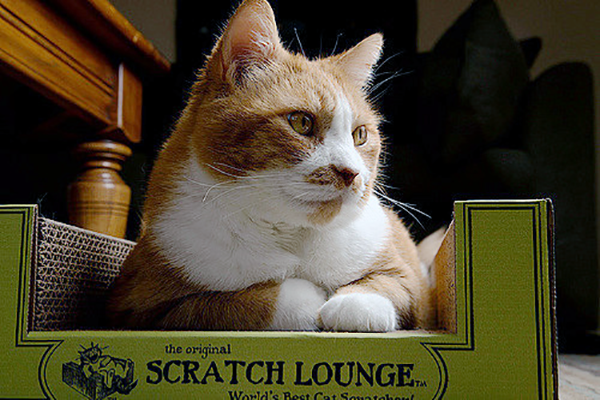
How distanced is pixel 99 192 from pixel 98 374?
820mm

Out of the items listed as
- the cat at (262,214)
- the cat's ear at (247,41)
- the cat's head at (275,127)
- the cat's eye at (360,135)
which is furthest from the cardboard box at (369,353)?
the cat's ear at (247,41)

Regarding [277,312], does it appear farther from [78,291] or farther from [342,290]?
[78,291]

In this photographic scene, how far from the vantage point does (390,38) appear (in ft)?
7.28

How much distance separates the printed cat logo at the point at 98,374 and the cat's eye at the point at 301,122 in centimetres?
40

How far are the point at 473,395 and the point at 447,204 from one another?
3.85ft

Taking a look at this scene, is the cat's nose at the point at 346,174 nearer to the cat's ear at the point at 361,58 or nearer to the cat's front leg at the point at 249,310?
the cat's front leg at the point at 249,310

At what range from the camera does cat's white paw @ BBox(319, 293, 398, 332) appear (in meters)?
0.70

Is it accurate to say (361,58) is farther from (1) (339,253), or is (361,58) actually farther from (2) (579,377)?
(2) (579,377)

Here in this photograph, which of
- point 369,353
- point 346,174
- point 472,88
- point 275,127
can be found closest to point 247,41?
point 275,127

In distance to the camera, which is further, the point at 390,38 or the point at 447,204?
the point at 390,38

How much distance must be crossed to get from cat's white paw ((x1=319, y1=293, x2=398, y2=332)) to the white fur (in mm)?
21

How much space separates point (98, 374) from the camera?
62cm

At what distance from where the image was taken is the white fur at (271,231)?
30.6 inches

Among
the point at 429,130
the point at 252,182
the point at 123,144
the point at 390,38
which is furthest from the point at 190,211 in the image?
the point at 390,38
